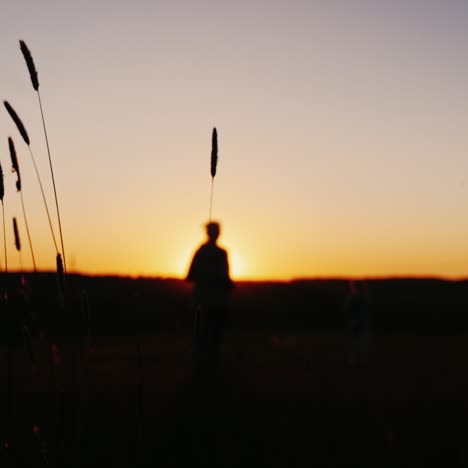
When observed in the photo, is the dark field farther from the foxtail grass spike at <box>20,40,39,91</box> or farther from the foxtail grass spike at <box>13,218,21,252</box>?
the foxtail grass spike at <box>20,40,39,91</box>

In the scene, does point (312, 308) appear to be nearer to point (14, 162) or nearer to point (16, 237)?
point (16, 237)

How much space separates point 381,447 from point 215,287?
140 inches

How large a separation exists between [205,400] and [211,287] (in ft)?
4.88

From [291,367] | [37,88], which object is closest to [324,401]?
[291,367]

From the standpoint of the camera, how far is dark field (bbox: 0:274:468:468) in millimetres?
2344

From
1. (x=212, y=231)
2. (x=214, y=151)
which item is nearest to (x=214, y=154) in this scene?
(x=214, y=151)

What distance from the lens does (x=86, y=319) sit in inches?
85.4

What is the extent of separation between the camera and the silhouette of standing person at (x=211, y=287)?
806cm

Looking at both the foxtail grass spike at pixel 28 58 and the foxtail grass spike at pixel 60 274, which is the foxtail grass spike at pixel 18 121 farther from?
the foxtail grass spike at pixel 60 274

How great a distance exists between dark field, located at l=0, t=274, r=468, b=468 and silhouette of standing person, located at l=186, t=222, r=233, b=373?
355 mm

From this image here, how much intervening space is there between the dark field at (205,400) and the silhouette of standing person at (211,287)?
0.36 m

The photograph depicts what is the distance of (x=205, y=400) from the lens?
7.08 metres

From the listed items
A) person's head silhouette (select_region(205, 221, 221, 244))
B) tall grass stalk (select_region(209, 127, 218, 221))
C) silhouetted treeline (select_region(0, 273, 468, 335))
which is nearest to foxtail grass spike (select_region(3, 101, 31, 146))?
tall grass stalk (select_region(209, 127, 218, 221))

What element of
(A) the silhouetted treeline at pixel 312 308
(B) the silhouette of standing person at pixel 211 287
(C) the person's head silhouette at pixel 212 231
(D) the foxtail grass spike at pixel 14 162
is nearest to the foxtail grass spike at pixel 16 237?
(D) the foxtail grass spike at pixel 14 162
